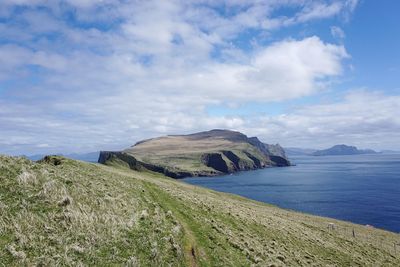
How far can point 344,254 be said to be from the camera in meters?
47.4

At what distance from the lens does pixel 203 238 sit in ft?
109

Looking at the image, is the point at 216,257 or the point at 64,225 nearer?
the point at 64,225

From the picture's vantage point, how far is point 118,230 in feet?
91.3

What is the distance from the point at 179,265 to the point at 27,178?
1529cm

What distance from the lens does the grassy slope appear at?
23.0m

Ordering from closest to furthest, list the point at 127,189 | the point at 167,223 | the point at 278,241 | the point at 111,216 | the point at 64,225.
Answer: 1. the point at 64,225
2. the point at 111,216
3. the point at 167,223
4. the point at 127,189
5. the point at 278,241

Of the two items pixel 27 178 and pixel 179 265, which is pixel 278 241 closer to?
pixel 179 265

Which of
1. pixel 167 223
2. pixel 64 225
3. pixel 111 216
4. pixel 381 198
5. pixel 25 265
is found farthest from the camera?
pixel 381 198

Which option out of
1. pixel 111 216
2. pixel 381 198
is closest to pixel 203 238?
pixel 111 216

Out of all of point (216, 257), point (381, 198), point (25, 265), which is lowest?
point (381, 198)

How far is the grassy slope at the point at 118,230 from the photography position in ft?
75.4

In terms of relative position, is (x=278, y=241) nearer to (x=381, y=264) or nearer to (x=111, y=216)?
(x=381, y=264)

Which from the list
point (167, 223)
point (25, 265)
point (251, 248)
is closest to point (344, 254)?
point (251, 248)

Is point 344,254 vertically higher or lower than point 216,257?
lower
